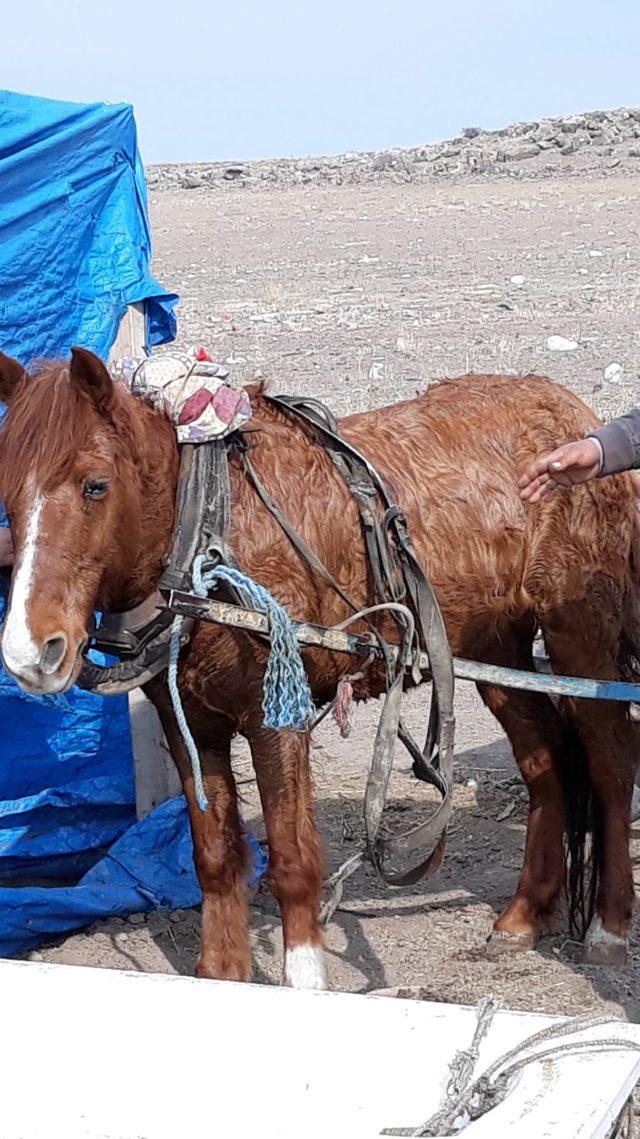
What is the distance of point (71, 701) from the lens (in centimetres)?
542

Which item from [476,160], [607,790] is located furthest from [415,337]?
[476,160]

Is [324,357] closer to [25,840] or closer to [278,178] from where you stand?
[25,840]

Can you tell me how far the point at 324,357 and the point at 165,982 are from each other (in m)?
10.7

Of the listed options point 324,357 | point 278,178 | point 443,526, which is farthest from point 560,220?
point 443,526

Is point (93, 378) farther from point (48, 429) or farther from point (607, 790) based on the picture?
point (607, 790)

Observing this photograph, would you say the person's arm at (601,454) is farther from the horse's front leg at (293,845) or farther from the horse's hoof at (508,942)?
the horse's hoof at (508,942)

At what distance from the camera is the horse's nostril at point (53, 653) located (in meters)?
3.32

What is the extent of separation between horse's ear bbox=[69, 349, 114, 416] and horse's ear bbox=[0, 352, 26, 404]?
0.74 ft

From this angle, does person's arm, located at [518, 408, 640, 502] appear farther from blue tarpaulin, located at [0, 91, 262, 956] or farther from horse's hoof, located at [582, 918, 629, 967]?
blue tarpaulin, located at [0, 91, 262, 956]

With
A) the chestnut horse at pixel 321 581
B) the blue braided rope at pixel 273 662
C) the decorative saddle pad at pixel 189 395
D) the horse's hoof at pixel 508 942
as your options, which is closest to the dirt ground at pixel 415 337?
the horse's hoof at pixel 508 942

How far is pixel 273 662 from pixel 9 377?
103 centimetres

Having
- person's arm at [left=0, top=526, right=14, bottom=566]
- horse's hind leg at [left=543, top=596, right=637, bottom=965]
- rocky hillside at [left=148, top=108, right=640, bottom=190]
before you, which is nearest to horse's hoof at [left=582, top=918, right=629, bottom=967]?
horse's hind leg at [left=543, top=596, right=637, bottom=965]

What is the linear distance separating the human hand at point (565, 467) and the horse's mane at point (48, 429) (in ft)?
3.80

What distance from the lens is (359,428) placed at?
4.62 meters
